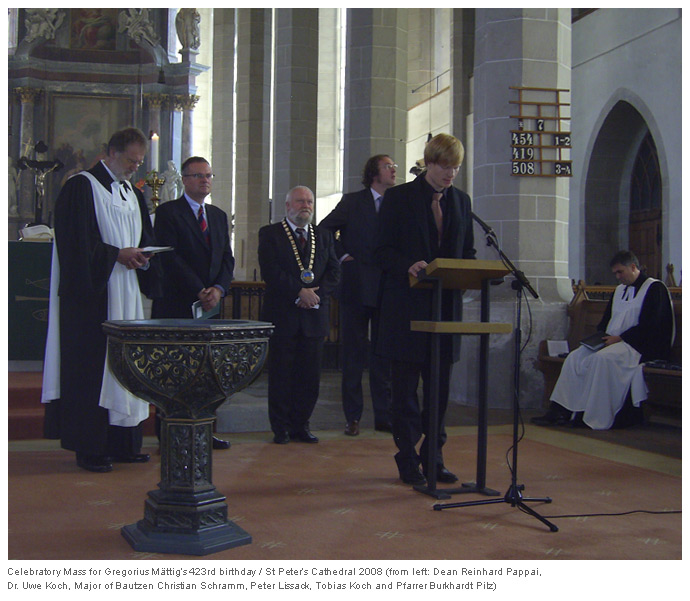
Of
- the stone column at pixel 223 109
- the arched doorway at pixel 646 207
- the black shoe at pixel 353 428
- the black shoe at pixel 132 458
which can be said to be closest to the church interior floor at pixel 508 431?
the black shoe at pixel 353 428

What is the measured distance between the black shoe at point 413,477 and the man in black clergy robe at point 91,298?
4.69 ft

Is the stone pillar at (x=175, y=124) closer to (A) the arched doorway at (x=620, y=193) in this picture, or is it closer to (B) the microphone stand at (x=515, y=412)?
(A) the arched doorway at (x=620, y=193)

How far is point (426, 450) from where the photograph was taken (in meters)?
3.88

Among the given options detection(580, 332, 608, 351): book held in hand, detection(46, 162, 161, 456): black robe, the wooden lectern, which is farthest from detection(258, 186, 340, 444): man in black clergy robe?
detection(580, 332, 608, 351): book held in hand

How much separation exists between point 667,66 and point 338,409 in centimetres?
902

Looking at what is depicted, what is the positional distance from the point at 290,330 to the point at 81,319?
131cm

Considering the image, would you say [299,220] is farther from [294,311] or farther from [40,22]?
[40,22]

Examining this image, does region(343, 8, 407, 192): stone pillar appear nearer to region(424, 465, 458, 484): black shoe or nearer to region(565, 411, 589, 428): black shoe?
region(565, 411, 589, 428): black shoe

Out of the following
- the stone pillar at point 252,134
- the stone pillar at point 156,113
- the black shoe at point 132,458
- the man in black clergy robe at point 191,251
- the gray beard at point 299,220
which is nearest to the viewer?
the black shoe at point 132,458

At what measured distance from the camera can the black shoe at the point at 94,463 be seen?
4125mm

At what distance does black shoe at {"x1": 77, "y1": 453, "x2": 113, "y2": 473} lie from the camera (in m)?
4.12

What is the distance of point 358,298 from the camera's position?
5414mm
